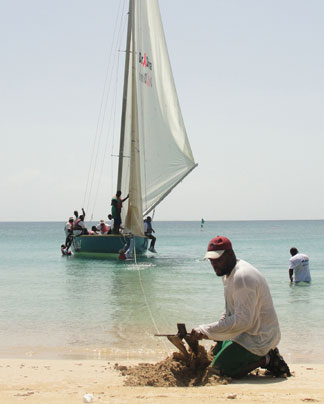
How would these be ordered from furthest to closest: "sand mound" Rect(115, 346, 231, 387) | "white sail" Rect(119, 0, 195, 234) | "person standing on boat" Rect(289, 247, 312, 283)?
"white sail" Rect(119, 0, 195, 234) < "person standing on boat" Rect(289, 247, 312, 283) < "sand mound" Rect(115, 346, 231, 387)

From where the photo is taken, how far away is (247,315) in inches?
186

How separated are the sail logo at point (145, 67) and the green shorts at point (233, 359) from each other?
1742cm

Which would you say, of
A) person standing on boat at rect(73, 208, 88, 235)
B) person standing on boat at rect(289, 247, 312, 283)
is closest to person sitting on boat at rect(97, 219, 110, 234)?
person standing on boat at rect(73, 208, 88, 235)

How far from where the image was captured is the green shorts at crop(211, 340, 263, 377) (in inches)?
191

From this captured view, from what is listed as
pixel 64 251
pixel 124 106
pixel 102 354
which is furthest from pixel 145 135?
pixel 102 354

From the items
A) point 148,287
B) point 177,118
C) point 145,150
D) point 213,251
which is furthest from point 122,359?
point 177,118

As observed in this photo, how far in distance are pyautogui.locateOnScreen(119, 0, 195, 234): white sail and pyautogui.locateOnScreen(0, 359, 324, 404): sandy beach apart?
14395 millimetres

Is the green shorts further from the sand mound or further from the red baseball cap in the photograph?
A: the red baseball cap

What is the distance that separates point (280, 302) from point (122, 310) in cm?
293

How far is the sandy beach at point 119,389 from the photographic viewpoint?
430 centimetres

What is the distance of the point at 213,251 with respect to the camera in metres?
4.68

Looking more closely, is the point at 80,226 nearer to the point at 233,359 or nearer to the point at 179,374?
the point at 179,374

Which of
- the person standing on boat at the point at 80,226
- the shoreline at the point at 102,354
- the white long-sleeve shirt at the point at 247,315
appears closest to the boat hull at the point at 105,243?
the person standing on boat at the point at 80,226

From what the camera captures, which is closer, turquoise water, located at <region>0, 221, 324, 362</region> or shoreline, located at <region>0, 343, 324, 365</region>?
shoreline, located at <region>0, 343, 324, 365</region>
